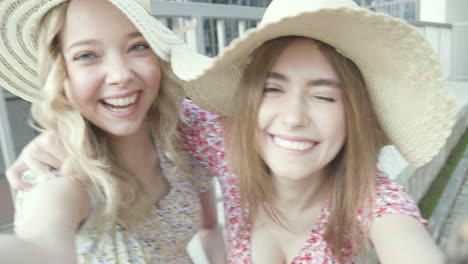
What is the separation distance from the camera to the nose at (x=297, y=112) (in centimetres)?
118

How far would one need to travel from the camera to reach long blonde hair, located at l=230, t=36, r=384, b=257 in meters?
1.22

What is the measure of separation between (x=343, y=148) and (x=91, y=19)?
0.92 m

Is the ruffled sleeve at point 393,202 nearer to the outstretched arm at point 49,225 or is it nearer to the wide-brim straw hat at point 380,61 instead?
the wide-brim straw hat at point 380,61

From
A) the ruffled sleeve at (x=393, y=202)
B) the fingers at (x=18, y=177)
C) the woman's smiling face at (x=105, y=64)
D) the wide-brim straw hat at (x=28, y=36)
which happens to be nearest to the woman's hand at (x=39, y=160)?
the fingers at (x=18, y=177)

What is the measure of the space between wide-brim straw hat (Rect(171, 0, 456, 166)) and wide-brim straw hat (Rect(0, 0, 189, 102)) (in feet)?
0.33

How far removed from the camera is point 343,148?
1.37 m

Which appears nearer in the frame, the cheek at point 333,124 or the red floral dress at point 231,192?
the cheek at point 333,124

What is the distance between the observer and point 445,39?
7.98 metres

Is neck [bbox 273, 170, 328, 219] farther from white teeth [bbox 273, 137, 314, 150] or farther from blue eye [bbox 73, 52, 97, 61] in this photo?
blue eye [bbox 73, 52, 97, 61]

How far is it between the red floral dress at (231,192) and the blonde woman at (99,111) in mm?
161

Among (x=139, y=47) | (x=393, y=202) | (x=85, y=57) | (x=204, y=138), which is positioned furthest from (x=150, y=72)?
(x=393, y=202)

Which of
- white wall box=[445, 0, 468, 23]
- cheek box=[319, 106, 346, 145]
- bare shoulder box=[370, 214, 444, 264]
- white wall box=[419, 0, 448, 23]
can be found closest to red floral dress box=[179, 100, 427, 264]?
bare shoulder box=[370, 214, 444, 264]

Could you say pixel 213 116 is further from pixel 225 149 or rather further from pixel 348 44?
pixel 348 44

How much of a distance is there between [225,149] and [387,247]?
681mm
